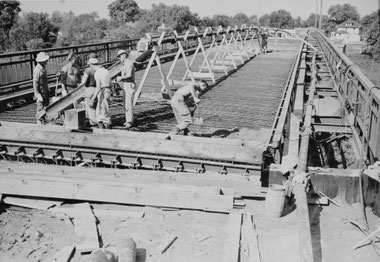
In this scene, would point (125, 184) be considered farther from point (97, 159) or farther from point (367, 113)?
point (367, 113)

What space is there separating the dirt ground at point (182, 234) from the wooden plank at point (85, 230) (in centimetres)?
9

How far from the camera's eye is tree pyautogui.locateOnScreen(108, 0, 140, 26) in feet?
355

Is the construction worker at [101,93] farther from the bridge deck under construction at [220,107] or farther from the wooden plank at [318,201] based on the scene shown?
the wooden plank at [318,201]

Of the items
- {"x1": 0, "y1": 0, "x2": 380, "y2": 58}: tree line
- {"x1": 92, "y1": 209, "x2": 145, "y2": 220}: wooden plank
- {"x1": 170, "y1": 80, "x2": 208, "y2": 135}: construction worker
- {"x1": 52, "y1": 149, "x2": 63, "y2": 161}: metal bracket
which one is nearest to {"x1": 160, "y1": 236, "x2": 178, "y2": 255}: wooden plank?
{"x1": 92, "y1": 209, "x2": 145, "y2": 220}: wooden plank

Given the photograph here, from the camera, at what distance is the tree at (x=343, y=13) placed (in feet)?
491

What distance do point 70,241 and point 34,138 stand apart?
349 centimetres

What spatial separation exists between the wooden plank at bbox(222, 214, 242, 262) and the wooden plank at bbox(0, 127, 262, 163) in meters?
1.61

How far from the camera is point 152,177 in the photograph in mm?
7324

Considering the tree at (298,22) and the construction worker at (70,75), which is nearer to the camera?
the construction worker at (70,75)

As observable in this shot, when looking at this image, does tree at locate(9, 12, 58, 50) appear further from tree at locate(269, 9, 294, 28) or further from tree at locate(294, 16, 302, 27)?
tree at locate(294, 16, 302, 27)

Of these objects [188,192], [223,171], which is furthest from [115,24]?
[188,192]

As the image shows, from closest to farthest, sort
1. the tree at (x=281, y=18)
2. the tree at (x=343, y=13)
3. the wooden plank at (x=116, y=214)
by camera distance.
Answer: the wooden plank at (x=116, y=214)
the tree at (x=281, y=18)
the tree at (x=343, y=13)

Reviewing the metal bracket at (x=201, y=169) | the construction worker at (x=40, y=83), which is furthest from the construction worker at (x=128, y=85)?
the metal bracket at (x=201, y=169)

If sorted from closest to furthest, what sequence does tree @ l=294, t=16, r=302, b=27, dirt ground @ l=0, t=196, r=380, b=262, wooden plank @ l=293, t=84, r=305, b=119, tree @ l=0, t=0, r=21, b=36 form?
dirt ground @ l=0, t=196, r=380, b=262
wooden plank @ l=293, t=84, r=305, b=119
tree @ l=0, t=0, r=21, b=36
tree @ l=294, t=16, r=302, b=27
